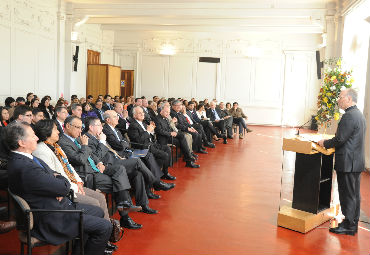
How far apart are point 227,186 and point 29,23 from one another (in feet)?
24.9

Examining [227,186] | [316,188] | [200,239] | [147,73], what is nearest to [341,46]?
[227,186]

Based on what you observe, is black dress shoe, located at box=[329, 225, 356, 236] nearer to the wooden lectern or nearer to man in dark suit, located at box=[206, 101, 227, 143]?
the wooden lectern

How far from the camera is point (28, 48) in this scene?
10.5 metres

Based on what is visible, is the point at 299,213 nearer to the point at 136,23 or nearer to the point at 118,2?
the point at 118,2

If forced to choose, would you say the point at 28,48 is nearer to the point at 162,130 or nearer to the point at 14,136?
the point at 162,130

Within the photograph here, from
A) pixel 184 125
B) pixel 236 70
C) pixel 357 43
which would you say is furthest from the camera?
pixel 236 70

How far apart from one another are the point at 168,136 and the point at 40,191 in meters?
4.55

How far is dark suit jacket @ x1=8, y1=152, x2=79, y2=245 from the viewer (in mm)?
2699

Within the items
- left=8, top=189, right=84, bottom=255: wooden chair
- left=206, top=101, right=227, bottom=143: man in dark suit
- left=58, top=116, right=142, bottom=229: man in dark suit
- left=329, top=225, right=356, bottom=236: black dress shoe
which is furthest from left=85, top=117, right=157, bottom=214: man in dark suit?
left=206, top=101, right=227, bottom=143: man in dark suit

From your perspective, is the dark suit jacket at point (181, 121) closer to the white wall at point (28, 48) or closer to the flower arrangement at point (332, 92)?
the flower arrangement at point (332, 92)

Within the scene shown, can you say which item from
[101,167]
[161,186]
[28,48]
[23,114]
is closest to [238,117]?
[28,48]

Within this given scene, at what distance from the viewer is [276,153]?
31.7ft

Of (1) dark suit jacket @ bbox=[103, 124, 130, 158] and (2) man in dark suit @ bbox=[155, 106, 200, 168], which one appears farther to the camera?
(2) man in dark suit @ bbox=[155, 106, 200, 168]

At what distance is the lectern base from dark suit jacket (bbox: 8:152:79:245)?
2.38 metres
